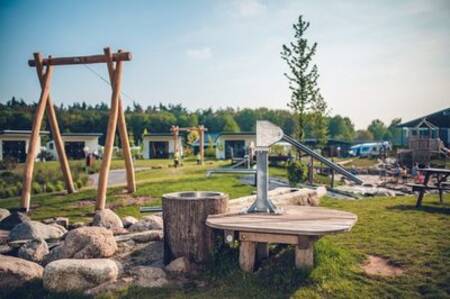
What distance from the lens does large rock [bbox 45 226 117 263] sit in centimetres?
547

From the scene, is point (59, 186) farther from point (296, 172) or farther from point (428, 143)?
point (428, 143)

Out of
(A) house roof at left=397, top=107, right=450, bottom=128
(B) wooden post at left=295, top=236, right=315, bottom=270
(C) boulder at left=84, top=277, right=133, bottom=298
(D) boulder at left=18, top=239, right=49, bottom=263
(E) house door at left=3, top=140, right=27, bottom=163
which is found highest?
(A) house roof at left=397, top=107, right=450, bottom=128

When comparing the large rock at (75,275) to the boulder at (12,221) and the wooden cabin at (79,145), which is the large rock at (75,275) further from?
the wooden cabin at (79,145)

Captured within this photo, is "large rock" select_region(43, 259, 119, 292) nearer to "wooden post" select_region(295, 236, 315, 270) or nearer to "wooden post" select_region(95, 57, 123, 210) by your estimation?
"wooden post" select_region(295, 236, 315, 270)

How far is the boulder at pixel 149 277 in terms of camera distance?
4.66 m

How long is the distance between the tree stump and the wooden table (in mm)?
197

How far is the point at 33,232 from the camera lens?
22.7 feet

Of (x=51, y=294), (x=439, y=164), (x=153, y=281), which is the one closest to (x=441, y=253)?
(x=153, y=281)

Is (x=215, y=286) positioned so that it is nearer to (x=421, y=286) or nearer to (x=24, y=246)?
(x=421, y=286)

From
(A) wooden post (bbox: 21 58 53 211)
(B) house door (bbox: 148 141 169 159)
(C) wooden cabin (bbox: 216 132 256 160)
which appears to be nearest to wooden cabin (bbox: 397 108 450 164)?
(C) wooden cabin (bbox: 216 132 256 160)

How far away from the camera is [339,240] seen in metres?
6.03

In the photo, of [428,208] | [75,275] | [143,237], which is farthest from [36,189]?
[428,208]

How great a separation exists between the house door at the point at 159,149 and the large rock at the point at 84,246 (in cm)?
4094

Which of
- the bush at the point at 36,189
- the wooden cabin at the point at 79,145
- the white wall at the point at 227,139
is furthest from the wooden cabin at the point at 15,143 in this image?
the bush at the point at 36,189
